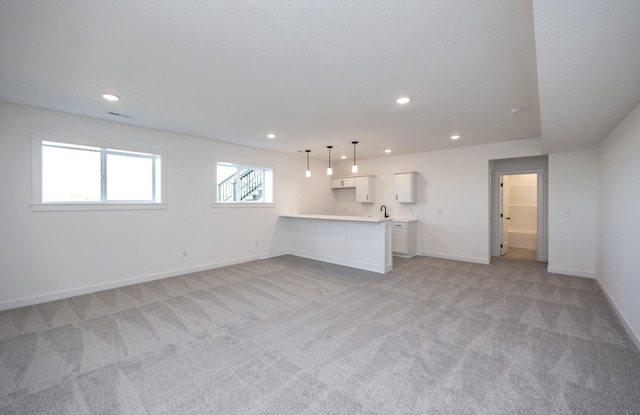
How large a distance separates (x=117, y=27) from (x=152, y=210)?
3.45 m

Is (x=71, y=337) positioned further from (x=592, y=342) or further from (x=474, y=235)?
(x=474, y=235)

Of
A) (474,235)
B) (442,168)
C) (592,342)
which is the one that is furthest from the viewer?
(442,168)

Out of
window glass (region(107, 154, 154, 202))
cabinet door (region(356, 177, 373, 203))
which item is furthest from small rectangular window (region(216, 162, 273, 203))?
cabinet door (region(356, 177, 373, 203))

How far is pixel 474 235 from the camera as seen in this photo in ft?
19.9

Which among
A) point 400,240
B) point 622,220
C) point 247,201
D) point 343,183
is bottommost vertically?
point 400,240

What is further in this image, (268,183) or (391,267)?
(268,183)

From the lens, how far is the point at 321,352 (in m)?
2.49

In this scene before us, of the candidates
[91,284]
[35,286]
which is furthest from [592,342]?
[35,286]

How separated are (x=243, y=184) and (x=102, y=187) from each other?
2.70m

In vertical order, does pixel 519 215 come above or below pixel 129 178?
below

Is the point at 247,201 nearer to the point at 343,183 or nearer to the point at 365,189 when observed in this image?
the point at 343,183

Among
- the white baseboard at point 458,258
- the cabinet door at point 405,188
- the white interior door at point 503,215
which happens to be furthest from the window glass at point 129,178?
the white interior door at point 503,215

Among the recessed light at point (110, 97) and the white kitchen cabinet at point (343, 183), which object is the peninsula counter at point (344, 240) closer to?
the white kitchen cabinet at point (343, 183)

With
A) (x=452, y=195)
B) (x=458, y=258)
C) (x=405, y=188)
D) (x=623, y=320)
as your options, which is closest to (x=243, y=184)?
(x=405, y=188)
